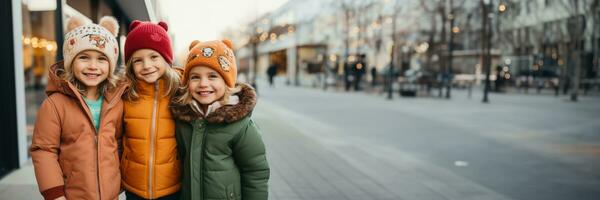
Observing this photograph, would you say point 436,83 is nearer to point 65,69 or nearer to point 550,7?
point 550,7

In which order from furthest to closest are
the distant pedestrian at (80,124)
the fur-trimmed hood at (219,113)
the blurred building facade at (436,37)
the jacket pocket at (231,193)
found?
the blurred building facade at (436,37), the jacket pocket at (231,193), the fur-trimmed hood at (219,113), the distant pedestrian at (80,124)

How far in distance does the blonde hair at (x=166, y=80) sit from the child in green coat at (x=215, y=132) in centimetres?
6

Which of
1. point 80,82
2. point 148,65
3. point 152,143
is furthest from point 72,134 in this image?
point 148,65

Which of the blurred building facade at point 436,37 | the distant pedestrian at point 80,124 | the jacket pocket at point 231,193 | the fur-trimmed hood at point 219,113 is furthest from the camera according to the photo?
the blurred building facade at point 436,37

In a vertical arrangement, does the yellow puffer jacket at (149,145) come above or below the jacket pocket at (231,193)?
above

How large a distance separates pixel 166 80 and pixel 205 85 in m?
0.27

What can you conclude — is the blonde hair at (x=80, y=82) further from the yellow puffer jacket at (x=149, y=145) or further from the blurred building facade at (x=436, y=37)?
the blurred building facade at (x=436, y=37)

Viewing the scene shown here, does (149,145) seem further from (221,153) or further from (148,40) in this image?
(148,40)

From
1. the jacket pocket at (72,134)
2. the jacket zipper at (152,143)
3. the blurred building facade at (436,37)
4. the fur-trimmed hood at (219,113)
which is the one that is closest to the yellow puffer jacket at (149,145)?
the jacket zipper at (152,143)

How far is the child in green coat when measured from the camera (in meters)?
2.56

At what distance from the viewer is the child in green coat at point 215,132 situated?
2561mm

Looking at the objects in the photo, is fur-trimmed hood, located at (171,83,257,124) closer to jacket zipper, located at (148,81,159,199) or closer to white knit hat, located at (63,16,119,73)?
jacket zipper, located at (148,81,159,199)

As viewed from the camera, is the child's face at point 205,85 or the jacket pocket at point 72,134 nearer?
the jacket pocket at point 72,134

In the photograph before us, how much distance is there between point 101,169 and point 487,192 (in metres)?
4.66
